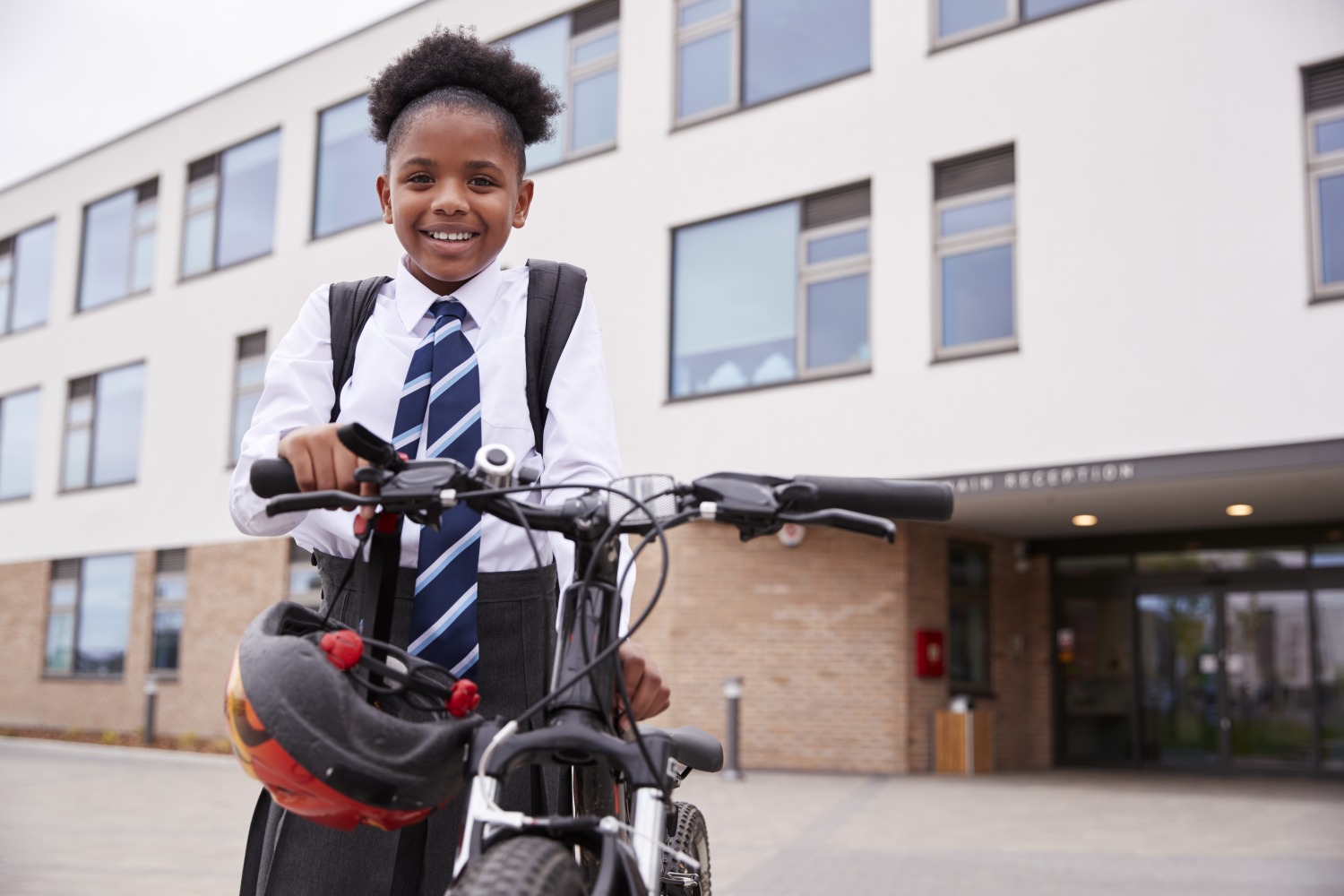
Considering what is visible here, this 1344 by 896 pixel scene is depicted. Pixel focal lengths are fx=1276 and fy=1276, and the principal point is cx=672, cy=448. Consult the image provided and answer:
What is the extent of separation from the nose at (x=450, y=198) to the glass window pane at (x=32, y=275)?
83.5 feet

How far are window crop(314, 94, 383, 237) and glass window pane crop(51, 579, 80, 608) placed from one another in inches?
328

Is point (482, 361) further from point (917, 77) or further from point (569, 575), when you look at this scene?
point (917, 77)

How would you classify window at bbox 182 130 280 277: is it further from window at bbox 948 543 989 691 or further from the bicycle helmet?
the bicycle helmet

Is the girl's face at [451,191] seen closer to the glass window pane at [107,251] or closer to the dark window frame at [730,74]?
the dark window frame at [730,74]

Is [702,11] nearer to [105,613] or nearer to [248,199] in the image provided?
[248,199]

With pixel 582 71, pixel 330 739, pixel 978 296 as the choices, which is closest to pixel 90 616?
pixel 582 71

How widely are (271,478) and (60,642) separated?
23707 millimetres

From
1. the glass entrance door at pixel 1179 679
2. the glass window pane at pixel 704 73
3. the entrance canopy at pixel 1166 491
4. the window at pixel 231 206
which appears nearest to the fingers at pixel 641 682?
the entrance canopy at pixel 1166 491

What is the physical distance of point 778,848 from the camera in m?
8.37

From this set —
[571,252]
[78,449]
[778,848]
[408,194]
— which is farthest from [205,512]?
[408,194]

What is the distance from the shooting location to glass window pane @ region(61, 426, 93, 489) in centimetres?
2277

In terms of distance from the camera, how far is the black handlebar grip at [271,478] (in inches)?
59.8

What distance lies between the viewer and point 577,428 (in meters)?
1.84

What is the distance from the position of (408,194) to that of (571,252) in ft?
46.1
